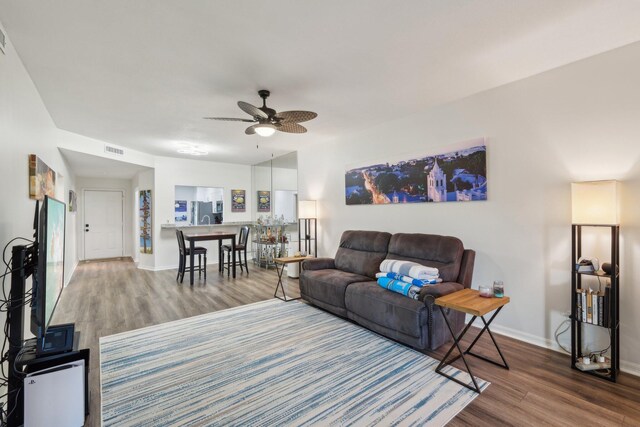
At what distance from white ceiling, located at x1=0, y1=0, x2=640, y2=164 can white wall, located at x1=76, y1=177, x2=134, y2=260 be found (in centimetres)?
523

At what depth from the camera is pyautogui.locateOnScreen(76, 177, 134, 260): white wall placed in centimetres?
788

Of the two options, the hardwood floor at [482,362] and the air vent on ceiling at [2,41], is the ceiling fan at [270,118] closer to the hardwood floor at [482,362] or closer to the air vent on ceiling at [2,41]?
the air vent on ceiling at [2,41]

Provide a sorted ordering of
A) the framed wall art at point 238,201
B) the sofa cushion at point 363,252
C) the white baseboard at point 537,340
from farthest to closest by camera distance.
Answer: the framed wall art at point 238,201, the sofa cushion at point 363,252, the white baseboard at point 537,340

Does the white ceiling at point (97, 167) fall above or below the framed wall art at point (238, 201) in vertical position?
above

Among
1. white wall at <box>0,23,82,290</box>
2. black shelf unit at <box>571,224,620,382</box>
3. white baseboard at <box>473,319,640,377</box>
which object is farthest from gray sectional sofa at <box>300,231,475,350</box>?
white wall at <box>0,23,82,290</box>

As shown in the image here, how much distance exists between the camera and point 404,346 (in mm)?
2814

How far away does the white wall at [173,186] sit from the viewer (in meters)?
6.72

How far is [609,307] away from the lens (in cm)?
223

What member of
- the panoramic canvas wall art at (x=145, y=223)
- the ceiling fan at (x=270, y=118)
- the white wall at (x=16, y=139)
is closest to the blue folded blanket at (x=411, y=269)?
the ceiling fan at (x=270, y=118)

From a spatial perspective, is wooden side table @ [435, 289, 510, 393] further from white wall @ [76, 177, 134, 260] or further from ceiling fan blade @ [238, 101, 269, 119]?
white wall @ [76, 177, 134, 260]

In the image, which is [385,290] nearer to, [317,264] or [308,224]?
[317,264]

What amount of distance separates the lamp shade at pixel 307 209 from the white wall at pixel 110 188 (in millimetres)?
6090

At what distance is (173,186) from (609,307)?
7.43m

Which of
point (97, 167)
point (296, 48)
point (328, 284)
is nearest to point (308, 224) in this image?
point (328, 284)
